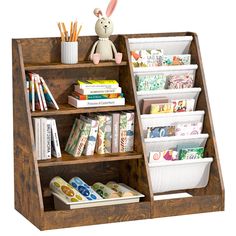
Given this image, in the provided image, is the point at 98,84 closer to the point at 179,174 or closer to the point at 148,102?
the point at 148,102

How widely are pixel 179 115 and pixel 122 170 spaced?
0.61m

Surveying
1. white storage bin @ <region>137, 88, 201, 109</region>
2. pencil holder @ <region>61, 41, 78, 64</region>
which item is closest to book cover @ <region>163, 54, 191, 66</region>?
white storage bin @ <region>137, 88, 201, 109</region>

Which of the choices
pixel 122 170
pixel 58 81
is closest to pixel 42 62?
pixel 58 81

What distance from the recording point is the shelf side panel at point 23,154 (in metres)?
6.00

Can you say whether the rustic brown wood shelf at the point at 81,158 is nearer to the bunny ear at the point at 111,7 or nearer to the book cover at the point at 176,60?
the book cover at the point at 176,60

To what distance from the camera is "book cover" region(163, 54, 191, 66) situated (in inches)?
258

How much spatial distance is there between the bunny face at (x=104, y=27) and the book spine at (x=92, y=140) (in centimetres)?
62

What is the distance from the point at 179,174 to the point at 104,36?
1144mm

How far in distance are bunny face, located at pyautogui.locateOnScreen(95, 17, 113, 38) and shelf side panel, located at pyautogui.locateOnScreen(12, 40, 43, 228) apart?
0.61 meters

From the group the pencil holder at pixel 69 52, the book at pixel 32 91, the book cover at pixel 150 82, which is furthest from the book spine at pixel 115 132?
the book at pixel 32 91

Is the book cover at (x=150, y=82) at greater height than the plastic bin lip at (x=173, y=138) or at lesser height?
greater

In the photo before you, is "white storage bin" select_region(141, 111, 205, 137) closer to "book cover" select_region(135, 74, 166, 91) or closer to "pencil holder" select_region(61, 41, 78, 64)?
"book cover" select_region(135, 74, 166, 91)

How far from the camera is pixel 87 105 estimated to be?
623 cm

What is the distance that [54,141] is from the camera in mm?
6223
